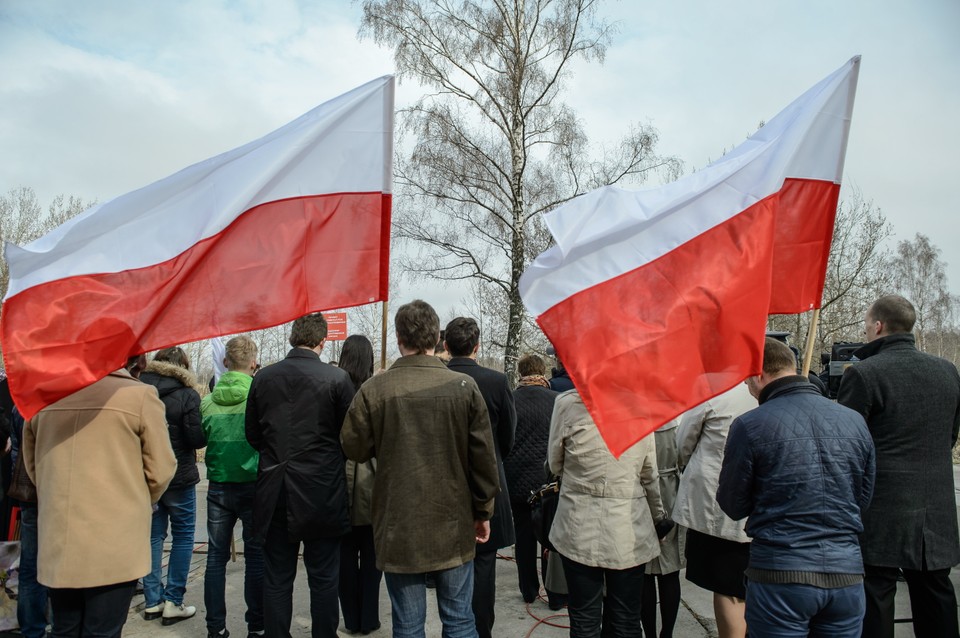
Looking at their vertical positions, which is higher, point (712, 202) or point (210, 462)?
point (712, 202)

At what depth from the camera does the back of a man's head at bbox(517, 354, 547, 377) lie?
491 centimetres

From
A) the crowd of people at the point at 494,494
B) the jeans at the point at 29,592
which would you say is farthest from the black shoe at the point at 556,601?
the jeans at the point at 29,592

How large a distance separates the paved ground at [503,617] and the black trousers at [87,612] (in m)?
1.41

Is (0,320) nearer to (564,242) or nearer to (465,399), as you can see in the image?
(465,399)

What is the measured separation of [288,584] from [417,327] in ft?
5.71

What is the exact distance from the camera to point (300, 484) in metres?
3.63

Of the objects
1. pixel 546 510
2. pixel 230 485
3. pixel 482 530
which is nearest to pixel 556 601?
pixel 546 510

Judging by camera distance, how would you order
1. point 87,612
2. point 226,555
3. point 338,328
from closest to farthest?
1. point 87,612
2. point 226,555
3. point 338,328

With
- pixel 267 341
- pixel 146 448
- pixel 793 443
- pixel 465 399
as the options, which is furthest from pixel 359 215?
pixel 267 341

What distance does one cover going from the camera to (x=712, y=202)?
301 cm

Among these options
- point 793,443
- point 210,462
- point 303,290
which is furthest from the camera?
point 210,462

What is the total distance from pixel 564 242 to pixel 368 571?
2.77 metres

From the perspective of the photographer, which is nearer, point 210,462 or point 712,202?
point 712,202

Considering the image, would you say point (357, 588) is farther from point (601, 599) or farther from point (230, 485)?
point (601, 599)
